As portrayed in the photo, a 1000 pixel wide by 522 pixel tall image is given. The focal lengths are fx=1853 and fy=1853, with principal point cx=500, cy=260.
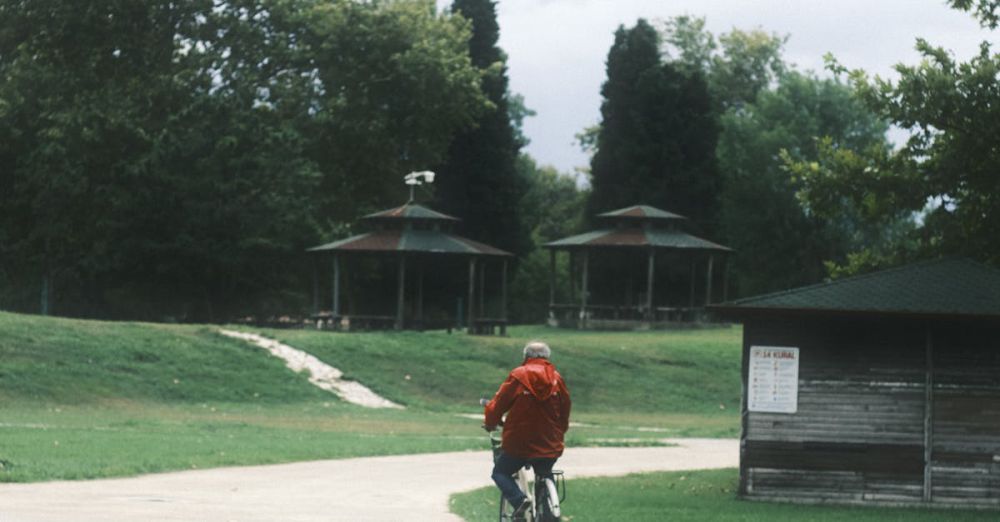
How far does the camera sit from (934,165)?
30.7m

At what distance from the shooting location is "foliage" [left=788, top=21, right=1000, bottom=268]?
2973 centimetres

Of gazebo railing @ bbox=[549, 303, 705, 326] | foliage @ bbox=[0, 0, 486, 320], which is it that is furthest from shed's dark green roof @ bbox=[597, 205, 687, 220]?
foliage @ bbox=[0, 0, 486, 320]

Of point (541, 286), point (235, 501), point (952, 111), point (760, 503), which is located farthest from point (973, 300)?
point (541, 286)

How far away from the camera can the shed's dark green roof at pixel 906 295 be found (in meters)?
22.8

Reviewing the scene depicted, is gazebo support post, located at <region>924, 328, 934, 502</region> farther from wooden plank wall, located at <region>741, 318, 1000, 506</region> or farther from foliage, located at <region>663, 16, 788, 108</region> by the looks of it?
foliage, located at <region>663, 16, 788, 108</region>

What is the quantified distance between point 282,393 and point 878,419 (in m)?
24.4

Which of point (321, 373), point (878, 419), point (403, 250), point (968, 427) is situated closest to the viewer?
point (968, 427)

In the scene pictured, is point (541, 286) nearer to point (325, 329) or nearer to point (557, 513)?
point (325, 329)

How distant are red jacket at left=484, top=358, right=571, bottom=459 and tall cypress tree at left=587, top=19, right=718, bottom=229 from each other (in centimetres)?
7062

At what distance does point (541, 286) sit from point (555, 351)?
4555 centimetres

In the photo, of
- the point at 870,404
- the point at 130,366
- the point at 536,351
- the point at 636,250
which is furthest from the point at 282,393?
the point at 536,351

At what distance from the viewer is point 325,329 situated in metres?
61.8

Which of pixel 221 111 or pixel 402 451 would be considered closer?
pixel 402 451

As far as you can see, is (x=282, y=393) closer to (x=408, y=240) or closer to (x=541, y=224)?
(x=408, y=240)
